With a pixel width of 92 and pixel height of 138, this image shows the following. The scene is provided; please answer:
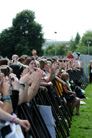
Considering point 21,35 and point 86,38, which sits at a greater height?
point 21,35

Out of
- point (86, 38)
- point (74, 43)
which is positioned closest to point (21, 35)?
A: point (86, 38)

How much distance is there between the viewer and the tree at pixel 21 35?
60.9m

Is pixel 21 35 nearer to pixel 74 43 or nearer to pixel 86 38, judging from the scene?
pixel 86 38

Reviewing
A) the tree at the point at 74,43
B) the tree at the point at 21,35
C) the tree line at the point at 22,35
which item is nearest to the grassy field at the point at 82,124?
the tree line at the point at 22,35

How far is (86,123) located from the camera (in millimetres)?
7922

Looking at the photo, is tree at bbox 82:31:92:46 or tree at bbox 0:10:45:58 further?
tree at bbox 82:31:92:46

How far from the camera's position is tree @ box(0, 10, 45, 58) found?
60.9 m

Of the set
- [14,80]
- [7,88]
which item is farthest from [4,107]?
[14,80]

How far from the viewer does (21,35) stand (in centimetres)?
6178

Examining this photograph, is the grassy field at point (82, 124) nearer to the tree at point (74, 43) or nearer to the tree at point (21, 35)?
the tree at point (21, 35)

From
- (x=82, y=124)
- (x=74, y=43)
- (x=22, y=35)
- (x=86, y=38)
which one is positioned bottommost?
(x=74, y=43)

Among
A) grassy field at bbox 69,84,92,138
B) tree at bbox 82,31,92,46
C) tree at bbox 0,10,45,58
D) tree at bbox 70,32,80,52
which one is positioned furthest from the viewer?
tree at bbox 70,32,80,52

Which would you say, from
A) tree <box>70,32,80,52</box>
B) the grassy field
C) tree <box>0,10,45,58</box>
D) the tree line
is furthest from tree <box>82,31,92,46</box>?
the grassy field

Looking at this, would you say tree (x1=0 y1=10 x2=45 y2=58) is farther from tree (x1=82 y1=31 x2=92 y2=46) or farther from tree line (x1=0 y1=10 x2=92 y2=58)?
tree (x1=82 y1=31 x2=92 y2=46)
